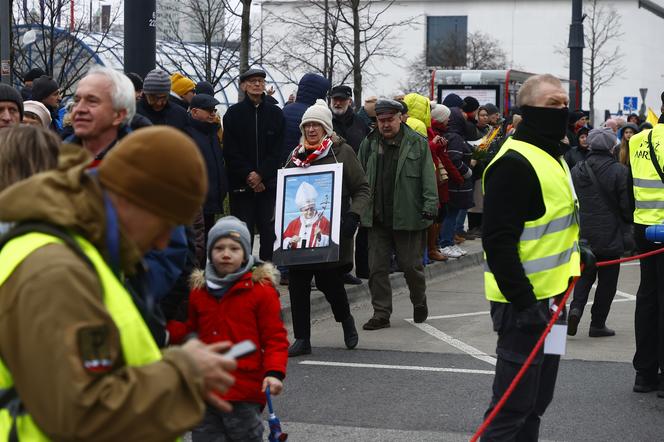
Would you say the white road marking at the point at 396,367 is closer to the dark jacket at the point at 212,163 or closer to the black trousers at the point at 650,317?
the black trousers at the point at 650,317

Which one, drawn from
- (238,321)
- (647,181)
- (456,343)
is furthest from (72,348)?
(456,343)

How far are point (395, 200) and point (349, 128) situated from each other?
7.87 ft

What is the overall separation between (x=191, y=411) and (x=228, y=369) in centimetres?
13

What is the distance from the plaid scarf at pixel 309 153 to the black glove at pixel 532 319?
3.95 meters

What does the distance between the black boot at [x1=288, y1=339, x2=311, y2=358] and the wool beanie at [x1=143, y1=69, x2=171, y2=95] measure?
83.3 inches

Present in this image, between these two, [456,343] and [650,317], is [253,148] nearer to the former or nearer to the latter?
[456,343]

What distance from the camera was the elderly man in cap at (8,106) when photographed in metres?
6.41

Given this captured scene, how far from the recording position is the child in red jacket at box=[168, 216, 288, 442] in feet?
15.8

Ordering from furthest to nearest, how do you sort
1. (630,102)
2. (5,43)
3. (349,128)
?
(630,102), (5,43), (349,128)

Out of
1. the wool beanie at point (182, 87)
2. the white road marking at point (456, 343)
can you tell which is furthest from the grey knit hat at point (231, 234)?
the wool beanie at point (182, 87)

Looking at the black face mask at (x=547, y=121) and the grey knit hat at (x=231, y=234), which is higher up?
the black face mask at (x=547, y=121)

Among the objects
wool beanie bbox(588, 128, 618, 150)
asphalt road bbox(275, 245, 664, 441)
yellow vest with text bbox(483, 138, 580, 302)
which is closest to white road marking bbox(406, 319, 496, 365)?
asphalt road bbox(275, 245, 664, 441)

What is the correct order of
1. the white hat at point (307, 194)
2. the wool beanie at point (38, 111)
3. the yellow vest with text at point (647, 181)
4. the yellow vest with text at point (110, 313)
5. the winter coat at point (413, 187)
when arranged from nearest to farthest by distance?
the yellow vest with text at point (110, 313)
the wool beanie at point (38, 111)
the yellow vest with text at point (647, 181)
the white hat at point (307, 194)
the winter coat at point (413, 187)

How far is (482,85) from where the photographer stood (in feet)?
109
